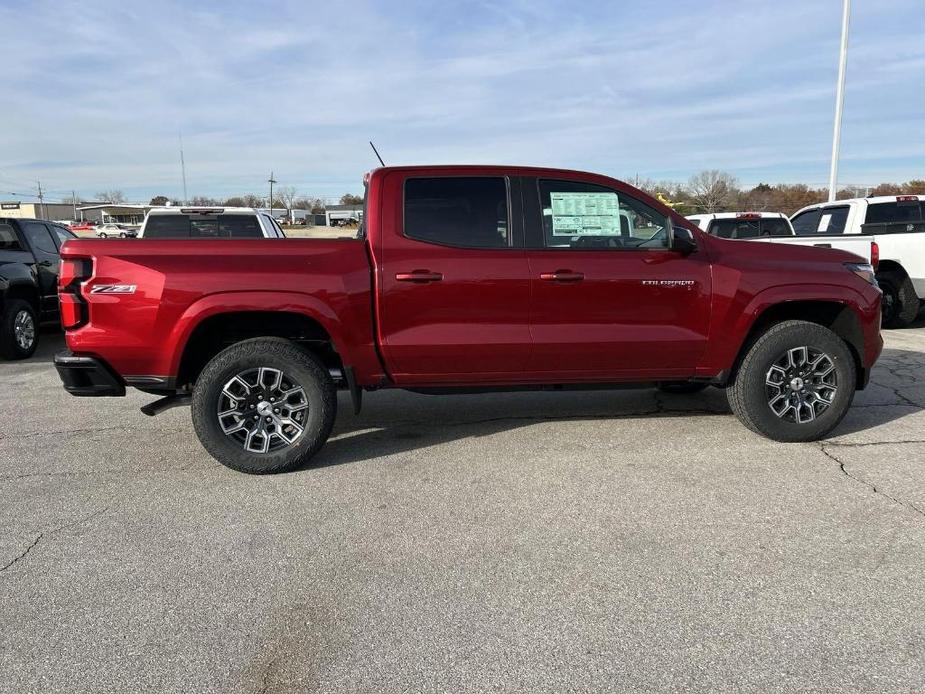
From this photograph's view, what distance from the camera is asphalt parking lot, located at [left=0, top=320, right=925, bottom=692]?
244 cm

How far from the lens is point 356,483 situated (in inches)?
164

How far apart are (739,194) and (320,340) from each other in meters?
43.4

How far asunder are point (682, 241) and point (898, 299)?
24.0 feet

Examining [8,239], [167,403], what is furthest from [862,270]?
[8,239]

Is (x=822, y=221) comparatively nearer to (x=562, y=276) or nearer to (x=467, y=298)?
(x=562, y=276)

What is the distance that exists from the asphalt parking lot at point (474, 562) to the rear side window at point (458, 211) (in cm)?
149

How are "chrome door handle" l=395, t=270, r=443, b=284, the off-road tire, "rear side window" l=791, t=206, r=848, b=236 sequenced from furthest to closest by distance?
"rear side window" l=791, t=206, r=848, b=236, the off-road tire, "chrome door handle" l=395, t=270, r=443, b=284

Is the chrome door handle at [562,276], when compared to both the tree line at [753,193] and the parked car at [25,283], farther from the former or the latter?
the tree line at [753,193]

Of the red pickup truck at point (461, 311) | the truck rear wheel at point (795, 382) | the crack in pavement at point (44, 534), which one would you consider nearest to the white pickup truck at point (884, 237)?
the truck rear wheel at point (795, 382)

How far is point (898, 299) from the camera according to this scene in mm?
9883

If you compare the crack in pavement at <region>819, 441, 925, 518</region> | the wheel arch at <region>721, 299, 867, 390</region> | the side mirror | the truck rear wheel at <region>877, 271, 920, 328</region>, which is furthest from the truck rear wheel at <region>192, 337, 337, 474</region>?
the truck rear wheel at <region>877, 271, 920, 328</region>

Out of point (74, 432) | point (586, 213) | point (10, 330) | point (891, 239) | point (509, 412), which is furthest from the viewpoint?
point (891, 239)

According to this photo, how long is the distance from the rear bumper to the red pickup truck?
0.04ft

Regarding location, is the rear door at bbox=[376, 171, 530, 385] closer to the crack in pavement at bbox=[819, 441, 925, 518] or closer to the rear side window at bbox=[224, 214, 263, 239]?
the crack in pavement at bbox=[819, 441, 925, 518]
